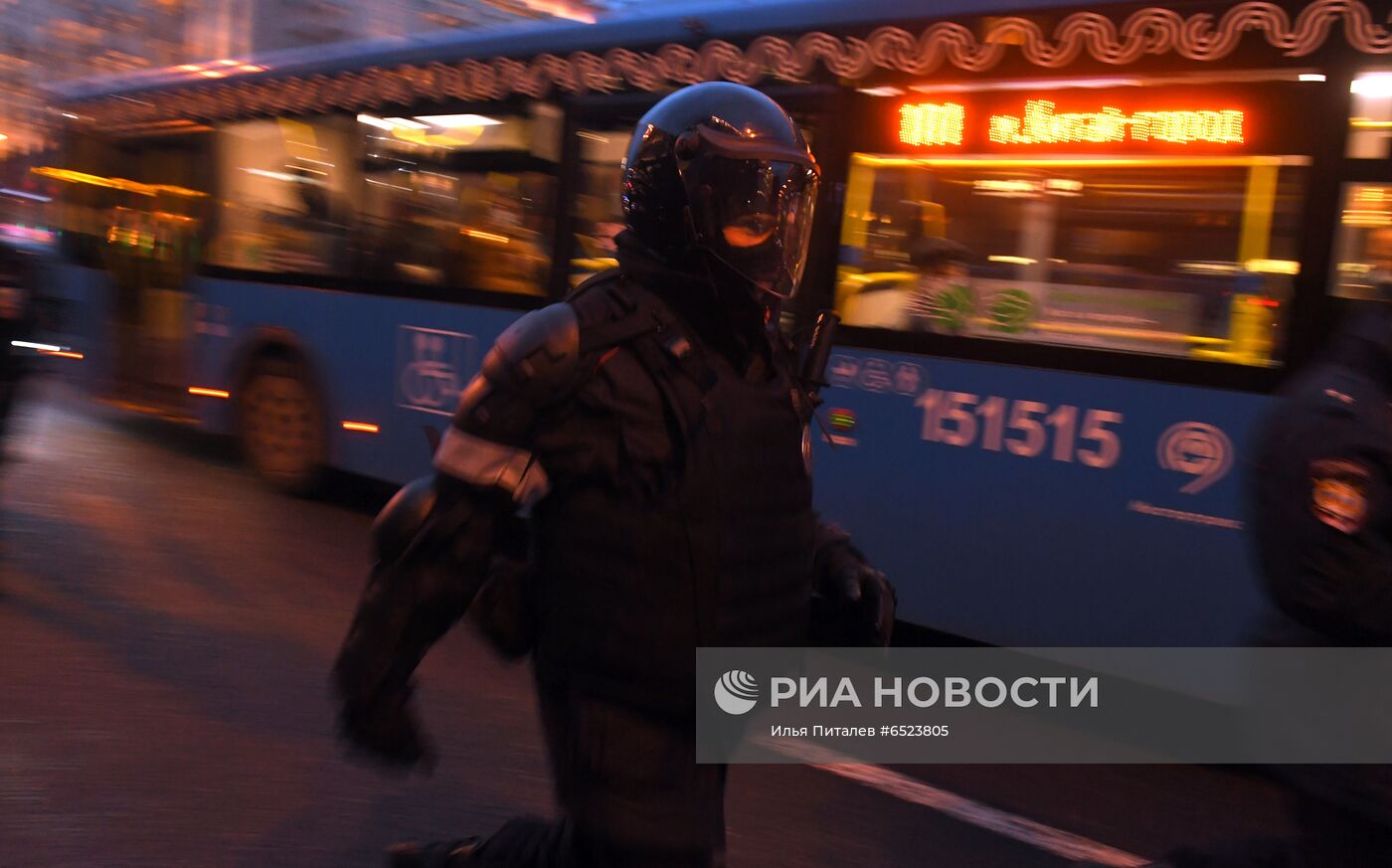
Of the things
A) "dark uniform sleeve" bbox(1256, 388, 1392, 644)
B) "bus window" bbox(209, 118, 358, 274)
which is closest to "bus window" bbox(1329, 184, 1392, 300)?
"dark uniform sleeve" bbox(1256, 388, 1392, 644)

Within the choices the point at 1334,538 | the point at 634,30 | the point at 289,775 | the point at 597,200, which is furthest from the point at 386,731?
the point at 634,30

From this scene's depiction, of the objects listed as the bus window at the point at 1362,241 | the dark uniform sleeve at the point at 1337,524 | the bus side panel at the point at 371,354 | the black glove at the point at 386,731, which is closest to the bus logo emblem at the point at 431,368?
the bus side panel at the point at 371,354

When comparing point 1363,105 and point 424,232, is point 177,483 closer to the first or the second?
point 424,232

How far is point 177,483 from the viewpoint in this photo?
9312 millimetres

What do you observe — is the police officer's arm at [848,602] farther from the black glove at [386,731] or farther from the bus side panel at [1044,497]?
the bus side panel at [1044,497]

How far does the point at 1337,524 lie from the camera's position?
221 cm

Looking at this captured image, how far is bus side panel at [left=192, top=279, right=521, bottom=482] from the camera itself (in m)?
7.81

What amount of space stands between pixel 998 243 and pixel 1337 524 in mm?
3472

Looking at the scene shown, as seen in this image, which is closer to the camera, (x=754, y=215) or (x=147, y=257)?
(x=754, y=215)

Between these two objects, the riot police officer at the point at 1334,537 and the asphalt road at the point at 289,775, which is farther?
the asphalt road at the point at 289,775

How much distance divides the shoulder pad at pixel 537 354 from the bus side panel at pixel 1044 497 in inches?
135

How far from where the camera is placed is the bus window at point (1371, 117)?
4.55 metres

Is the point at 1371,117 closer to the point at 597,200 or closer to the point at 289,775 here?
the point at 597,200

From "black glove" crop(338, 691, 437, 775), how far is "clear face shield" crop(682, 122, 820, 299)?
863 millimetres
